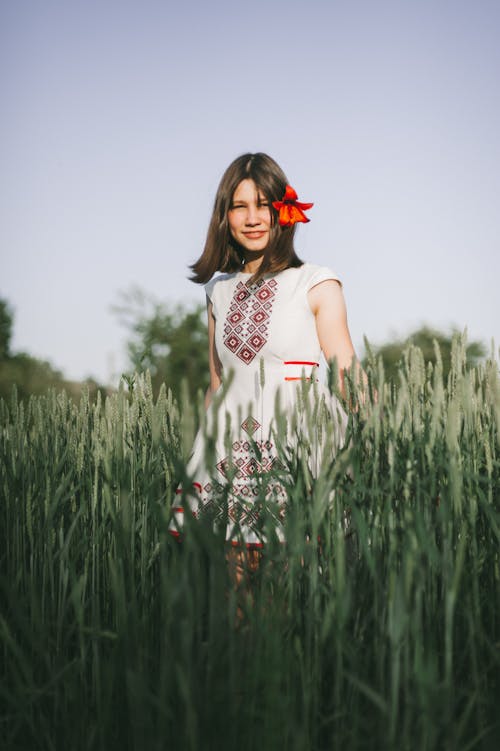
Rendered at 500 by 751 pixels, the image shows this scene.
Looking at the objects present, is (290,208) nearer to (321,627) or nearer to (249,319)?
(249,319)

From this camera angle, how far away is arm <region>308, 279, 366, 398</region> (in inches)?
96.3

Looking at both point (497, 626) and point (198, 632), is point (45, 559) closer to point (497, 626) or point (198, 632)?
point (198, 632)

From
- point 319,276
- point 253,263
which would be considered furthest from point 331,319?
point 253,263

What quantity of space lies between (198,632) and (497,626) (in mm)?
764

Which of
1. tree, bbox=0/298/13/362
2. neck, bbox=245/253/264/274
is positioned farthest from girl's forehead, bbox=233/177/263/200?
tree, bbox=0/298/13/362

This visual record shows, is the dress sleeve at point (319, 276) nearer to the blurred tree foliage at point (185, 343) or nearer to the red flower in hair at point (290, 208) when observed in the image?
Answer: the red flower in hair at point (290, 208)

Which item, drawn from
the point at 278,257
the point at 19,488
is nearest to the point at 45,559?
the point at 19,488

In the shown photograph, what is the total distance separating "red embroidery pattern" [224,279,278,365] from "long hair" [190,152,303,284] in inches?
2.3

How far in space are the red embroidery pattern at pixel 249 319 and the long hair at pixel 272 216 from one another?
6 centimetres

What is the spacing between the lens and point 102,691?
4.28 feet

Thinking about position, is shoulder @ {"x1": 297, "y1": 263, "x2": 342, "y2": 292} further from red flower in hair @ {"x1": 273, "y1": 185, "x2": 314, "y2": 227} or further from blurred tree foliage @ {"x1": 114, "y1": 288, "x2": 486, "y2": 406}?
blurred tree foliage @ {"x1": 114, "y1": 288, "x2": 486, "y2": 406}

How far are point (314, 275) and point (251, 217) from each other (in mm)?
347

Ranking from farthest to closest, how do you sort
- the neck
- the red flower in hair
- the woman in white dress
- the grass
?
the neck → the red flower in hair → the woman in white dress → the grass

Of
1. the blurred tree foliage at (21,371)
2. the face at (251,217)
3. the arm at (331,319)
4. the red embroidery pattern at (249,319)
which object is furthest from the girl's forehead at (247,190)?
the blurred tree foliage at (21,371)
